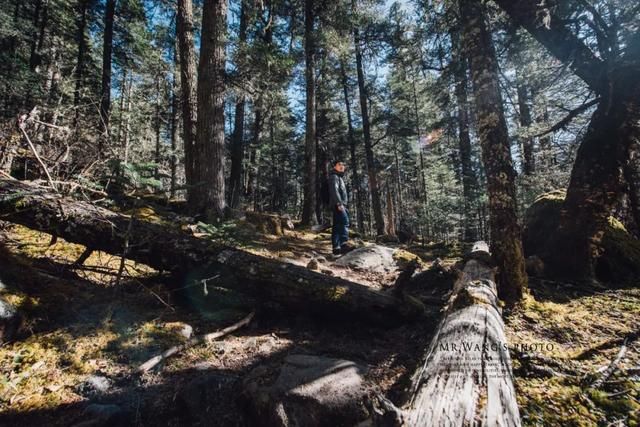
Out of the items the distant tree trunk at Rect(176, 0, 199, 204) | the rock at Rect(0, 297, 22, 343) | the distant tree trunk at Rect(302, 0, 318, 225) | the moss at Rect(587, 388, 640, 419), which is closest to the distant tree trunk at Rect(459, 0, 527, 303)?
the moss at Rect(587, 388, 640, 419)

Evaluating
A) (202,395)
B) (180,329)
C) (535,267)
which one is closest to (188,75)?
(180,329)

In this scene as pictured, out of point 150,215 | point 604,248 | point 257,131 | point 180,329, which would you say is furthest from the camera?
point 257,131

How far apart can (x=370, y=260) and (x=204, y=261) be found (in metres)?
3.99

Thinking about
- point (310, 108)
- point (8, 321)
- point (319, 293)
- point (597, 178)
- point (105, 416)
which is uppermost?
point (310, 108)

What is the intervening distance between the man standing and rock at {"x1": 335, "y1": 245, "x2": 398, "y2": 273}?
102 centimetres

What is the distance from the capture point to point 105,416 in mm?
2332

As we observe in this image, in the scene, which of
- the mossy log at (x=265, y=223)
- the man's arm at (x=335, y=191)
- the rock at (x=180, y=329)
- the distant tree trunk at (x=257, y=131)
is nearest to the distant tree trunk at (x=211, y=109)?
the distant tree trunk at (x=257, y=131)

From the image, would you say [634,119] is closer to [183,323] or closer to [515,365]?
[515,365]

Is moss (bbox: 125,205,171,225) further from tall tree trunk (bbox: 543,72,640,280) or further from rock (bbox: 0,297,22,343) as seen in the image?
tall tree trunk (bbox: 543,72,640,280)

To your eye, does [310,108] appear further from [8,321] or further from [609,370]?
[609,370]

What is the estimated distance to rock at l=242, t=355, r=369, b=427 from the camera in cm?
234

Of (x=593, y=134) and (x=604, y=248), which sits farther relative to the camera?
(x=604, y=248)

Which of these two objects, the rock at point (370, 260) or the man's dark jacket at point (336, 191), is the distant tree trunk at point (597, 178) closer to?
the rock at point (370, 260)

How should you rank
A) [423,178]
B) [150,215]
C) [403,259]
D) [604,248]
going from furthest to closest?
[423,178]
[403,259]
[150,215]
[604,248]
